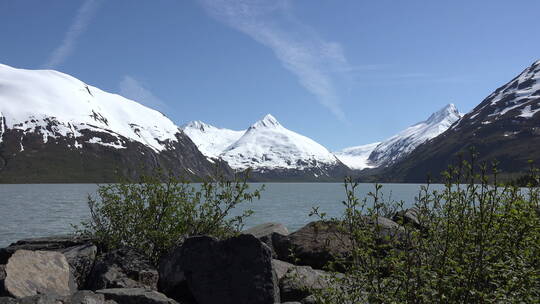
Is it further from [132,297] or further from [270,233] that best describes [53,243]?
[270,233]

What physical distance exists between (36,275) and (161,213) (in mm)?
4917

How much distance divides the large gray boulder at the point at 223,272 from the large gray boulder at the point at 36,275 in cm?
306

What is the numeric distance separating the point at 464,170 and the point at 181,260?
9.37 m

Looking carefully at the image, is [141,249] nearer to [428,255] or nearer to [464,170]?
[428,255]

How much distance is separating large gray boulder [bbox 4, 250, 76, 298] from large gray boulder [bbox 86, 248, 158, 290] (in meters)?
0.78

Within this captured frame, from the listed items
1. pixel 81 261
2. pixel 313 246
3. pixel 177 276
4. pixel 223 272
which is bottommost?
pixel 177 276

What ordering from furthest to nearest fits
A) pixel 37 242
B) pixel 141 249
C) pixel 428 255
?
pixel 37 242, pixel 141 249, pixel 428 255

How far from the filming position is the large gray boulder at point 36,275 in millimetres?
11547

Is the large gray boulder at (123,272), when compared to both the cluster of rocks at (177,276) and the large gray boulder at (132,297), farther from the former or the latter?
the large gray boulder at (132,297)

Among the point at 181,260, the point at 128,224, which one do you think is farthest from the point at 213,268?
the point at 128,224

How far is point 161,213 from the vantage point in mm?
16375

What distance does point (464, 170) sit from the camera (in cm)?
749

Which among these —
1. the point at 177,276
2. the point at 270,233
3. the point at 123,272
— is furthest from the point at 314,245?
the point at 123,272

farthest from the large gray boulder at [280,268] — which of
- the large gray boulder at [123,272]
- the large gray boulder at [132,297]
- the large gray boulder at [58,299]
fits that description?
the large gray boulder at [58,299]
